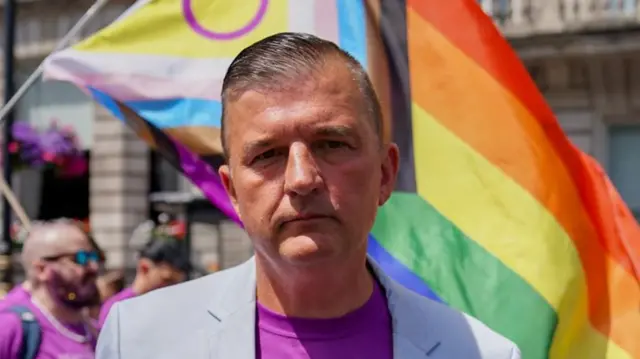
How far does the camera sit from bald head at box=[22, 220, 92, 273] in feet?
13.8

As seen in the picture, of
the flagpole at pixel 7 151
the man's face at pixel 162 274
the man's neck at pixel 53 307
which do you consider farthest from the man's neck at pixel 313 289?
the man's face at pixel 162 274

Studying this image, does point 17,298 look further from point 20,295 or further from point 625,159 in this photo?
point 625,159

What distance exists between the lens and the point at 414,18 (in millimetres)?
3945

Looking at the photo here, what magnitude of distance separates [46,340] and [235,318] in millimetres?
2119

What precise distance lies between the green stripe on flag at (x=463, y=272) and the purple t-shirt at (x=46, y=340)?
50.1 inches

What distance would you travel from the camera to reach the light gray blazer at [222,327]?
1948 millimetres

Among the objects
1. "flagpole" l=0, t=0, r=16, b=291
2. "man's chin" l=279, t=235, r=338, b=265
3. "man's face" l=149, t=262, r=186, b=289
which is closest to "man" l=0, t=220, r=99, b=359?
"flagpole" l=0, t=0, r=16, b=291

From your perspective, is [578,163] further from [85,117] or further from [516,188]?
[85,117]

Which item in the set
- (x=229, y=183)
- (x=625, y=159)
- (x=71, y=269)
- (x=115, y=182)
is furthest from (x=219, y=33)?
(x=115, y=182)

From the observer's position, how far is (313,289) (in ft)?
6.25

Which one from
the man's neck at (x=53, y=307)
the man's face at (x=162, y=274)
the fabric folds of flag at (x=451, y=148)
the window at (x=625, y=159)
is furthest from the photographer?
the window at (x=625, y=159)

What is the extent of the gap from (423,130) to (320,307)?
189cm

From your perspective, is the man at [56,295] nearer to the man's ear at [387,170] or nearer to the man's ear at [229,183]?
the man's ear at [229,183]

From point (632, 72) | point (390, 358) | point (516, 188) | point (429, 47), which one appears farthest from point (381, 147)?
point (632, 72)
